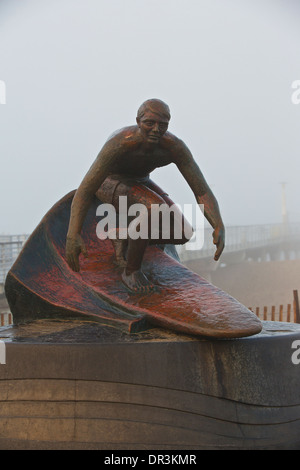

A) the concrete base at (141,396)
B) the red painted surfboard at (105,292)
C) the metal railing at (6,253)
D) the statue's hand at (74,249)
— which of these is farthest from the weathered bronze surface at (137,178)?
the metal railing at (6,253)

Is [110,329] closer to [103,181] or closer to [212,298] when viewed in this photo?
[212,298]

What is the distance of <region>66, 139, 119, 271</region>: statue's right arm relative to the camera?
3.70 m

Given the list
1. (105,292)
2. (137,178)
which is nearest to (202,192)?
(137,178)

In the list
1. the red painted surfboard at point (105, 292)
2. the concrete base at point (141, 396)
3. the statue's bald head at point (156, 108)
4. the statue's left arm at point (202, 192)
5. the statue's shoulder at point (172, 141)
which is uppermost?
the statue's bald head at point (156, 108)

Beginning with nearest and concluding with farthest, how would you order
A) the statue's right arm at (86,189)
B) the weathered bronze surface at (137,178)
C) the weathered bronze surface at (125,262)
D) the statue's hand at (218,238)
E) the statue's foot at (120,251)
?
the weathered bronze surface at (125,262), the weathered bronze surface at (137,178), the statue's right arm at (86,189), the statue's hand at (218,238), the statue's foot at (120,251)

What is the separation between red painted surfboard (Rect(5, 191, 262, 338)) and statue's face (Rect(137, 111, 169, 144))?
3.17 feet

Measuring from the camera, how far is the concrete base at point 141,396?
2928 millimetres

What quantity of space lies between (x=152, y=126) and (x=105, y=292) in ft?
3.94

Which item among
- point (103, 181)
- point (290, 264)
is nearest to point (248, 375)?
point (103, 181)

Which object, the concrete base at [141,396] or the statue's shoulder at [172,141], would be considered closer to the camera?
the concrete base at [141,396]

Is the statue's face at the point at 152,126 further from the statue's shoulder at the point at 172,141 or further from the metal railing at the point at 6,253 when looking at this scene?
the metal railing at the point at 6,253

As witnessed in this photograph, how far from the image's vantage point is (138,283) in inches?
148

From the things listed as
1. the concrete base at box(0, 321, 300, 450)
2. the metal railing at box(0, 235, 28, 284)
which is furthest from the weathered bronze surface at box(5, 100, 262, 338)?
the metal railing at box(0, 235, 28, 284)

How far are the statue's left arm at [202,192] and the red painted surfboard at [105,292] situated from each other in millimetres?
359
